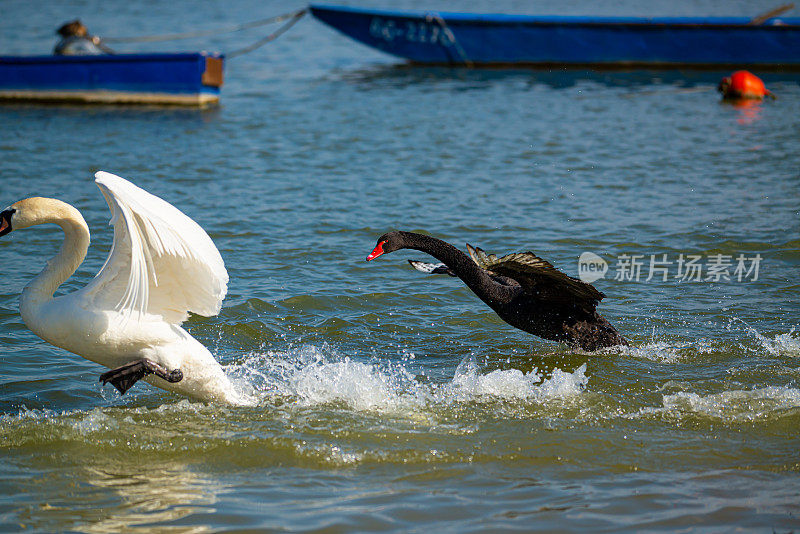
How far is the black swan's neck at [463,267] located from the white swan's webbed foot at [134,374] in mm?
1891

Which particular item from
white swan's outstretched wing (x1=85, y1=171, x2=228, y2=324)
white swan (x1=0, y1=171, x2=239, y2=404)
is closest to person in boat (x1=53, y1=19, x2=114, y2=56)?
white swan (x1=0, y1=171, x2=239, y2=404)

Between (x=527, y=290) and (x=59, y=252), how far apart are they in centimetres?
314

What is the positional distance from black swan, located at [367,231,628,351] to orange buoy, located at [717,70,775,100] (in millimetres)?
11828

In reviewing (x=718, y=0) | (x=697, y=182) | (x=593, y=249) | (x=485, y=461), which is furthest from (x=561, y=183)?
(x=718, y=0)

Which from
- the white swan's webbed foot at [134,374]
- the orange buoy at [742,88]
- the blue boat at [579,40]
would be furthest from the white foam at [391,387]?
the blue boat at [579,40]

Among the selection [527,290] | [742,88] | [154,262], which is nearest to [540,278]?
[527,290]

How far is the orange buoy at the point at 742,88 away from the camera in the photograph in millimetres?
16922

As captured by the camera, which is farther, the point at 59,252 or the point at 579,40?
the point at 579,40

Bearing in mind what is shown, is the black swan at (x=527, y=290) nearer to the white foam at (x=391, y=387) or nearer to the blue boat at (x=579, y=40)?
the white foam at (x=391, y=387)

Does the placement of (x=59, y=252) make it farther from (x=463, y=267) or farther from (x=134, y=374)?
(x=463, y=267)

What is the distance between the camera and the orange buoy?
1692 cm

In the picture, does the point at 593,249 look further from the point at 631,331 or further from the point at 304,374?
the point at 304,374

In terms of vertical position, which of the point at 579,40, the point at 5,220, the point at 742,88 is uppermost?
the point at 579,40

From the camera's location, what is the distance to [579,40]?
2086 cm
